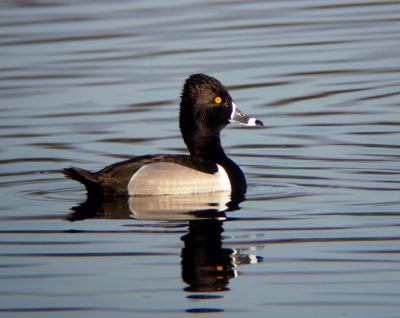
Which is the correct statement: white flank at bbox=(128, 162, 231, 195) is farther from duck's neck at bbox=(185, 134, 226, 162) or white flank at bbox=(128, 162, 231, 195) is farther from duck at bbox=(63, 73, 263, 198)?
duck's neck at bbox=(185, 134, 226, 162)

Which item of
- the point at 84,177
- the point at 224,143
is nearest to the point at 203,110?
the point at 84,177

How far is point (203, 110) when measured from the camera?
12.9 metres

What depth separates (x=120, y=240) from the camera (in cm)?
1012

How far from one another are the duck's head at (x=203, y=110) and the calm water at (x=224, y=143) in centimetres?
59

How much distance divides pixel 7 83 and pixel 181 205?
7023 mm

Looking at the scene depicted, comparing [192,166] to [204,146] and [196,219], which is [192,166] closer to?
[204,146]

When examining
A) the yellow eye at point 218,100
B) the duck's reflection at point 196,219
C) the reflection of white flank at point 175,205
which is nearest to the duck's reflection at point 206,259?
the duck's reflection at point 196,219

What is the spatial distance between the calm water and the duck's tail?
8.0 inches

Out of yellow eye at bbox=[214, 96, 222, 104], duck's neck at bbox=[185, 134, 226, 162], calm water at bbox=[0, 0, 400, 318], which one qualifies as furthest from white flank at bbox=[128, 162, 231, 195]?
yellow eye at bbox=[214, 96, 222, 104]

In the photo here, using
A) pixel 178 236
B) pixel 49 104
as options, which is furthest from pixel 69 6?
pixel 178 236

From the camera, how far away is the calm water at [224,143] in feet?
28.5

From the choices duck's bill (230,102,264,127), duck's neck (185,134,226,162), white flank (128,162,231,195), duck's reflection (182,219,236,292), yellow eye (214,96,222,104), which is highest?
yellow eye (214,96,222,104)

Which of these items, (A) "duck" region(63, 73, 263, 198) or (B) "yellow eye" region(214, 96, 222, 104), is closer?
(A) "duck" region(63, 73, 263, 198)

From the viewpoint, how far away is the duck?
39.6ft
